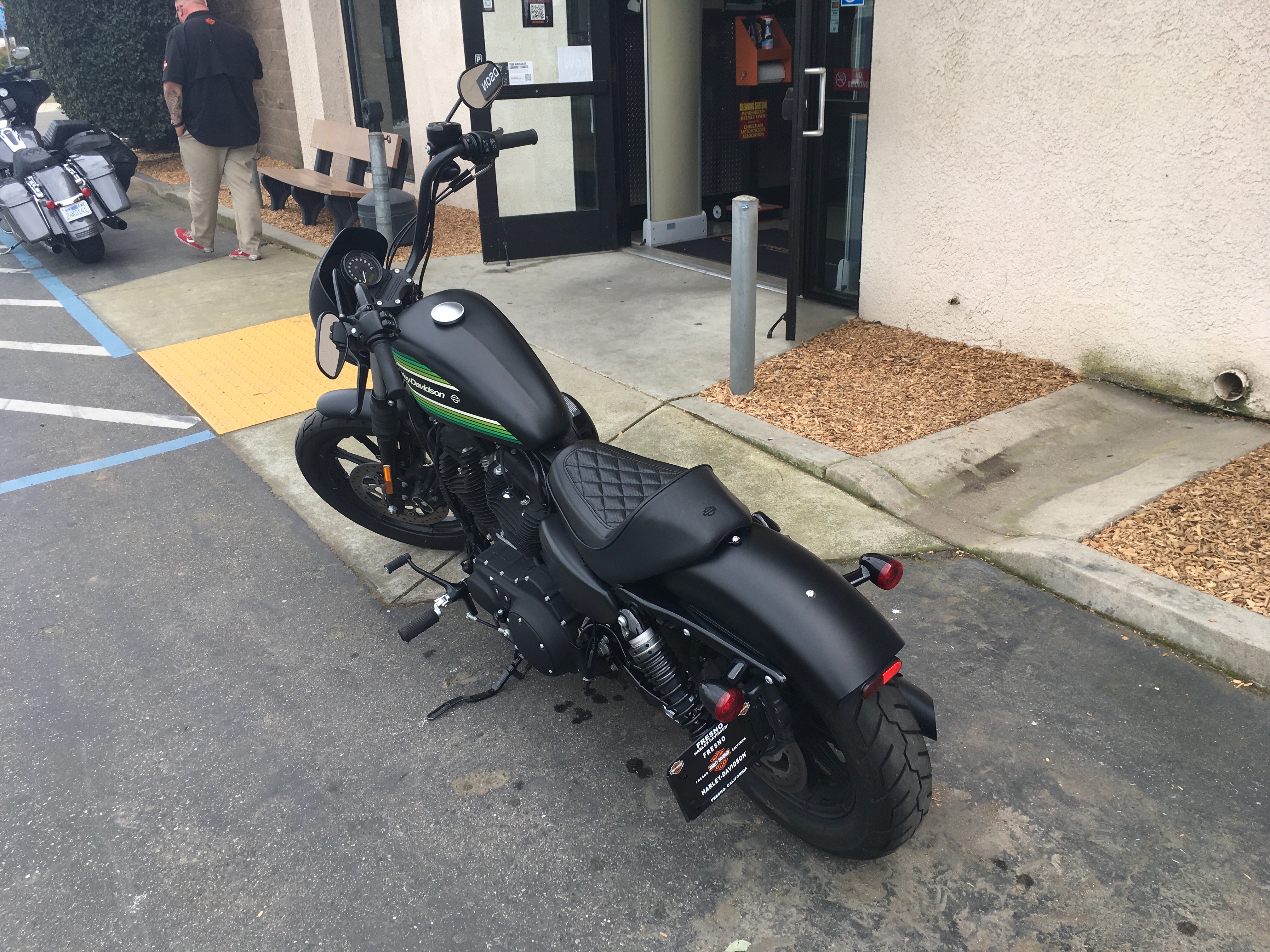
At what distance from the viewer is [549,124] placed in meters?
7.81

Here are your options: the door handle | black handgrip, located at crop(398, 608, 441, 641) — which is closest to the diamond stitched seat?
black handgrip, located at crop(398, 608, 441, 641)

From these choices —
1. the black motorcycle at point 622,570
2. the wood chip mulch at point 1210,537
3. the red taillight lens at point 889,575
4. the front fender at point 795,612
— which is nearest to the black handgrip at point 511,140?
the black motorcycle at point 622,570

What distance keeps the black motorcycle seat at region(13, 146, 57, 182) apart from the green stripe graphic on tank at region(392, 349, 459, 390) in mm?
7523

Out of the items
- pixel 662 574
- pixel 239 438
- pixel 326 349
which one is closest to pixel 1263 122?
pixel 662 574

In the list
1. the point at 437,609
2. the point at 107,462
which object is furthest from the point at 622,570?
the point at 107,462

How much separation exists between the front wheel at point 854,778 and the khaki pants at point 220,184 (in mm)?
7717

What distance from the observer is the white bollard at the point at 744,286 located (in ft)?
15.6

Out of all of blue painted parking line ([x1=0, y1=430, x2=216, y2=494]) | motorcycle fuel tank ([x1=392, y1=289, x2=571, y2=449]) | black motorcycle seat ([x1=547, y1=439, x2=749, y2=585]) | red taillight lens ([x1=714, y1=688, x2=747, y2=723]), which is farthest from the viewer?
blue painted parking line ([x1=0, y1=430, x2=216, y2=494])

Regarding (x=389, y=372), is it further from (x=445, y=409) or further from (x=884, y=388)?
(x=884, y=388)

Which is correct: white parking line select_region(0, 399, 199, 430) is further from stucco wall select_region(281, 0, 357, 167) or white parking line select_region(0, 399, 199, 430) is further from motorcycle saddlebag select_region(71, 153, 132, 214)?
stucco wall select_region(281, 0, 357, 167)

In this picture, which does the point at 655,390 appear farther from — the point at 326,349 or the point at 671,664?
the point at 671,664

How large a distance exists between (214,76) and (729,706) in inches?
308

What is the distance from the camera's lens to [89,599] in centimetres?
364

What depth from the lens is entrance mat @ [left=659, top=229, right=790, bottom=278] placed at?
304 inches
